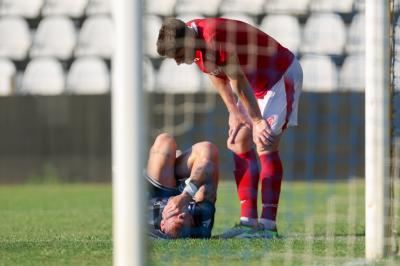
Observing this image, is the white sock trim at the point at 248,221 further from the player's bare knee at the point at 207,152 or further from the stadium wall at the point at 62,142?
the stadium wall at the point at 62,142

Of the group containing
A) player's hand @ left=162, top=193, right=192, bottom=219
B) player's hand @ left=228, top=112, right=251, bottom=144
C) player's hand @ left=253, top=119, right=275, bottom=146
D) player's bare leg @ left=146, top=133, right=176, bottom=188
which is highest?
player's hand @ left=228, top=112, right=251, bottom=144

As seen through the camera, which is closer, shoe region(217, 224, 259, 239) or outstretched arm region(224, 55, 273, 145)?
outstretched arm region(224, 55, 273, 145)

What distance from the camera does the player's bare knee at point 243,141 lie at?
6.22 meters

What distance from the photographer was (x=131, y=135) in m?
3.10

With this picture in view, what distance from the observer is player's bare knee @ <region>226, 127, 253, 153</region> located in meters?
6.22

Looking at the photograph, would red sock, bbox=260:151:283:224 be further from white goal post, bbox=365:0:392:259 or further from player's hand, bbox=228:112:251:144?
white goal post, bbox=365:0:392:259

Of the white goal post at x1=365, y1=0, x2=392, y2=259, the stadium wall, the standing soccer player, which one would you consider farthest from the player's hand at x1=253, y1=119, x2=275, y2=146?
the stadium wall

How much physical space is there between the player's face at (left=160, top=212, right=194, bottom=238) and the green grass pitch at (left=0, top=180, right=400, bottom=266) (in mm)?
195

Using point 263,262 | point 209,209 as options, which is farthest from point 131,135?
point 209,209

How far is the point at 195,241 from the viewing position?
5.59 m

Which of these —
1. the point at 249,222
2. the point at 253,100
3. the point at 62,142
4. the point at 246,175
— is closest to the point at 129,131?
the point at 253,100

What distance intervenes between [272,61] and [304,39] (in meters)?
8.70

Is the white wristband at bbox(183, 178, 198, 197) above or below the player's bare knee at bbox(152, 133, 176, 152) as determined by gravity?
below

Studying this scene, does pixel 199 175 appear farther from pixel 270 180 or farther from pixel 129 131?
pixel 129 131
